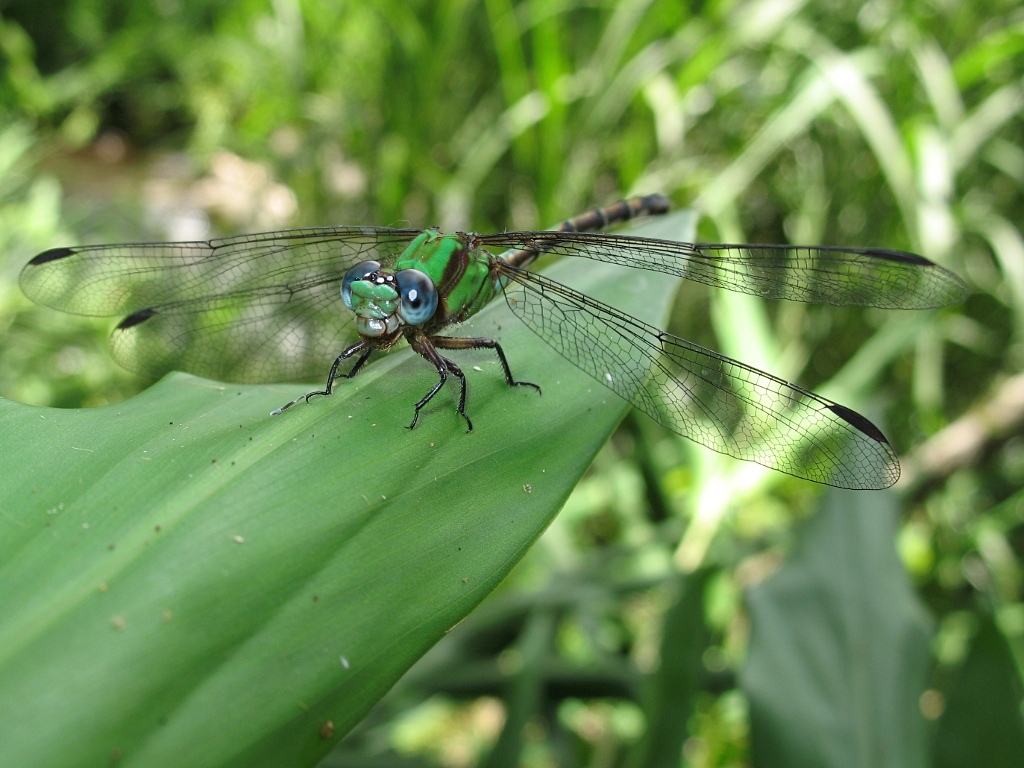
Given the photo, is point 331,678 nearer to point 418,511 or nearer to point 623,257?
point 418,511

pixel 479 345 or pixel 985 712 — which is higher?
pixel 479 345

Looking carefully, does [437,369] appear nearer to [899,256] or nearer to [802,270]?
[802,270]

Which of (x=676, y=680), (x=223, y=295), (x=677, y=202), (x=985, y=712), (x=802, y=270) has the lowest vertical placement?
(x=676, y=680)

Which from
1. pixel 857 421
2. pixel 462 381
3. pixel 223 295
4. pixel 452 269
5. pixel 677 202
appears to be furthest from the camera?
pixel 677 202

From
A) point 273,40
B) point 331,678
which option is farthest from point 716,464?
point 273,40

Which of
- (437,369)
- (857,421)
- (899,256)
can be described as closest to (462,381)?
(437,369)

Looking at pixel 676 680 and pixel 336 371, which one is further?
pixel 676 680

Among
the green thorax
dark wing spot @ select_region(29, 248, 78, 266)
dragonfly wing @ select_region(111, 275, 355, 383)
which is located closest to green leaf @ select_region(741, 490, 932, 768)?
the green thorax

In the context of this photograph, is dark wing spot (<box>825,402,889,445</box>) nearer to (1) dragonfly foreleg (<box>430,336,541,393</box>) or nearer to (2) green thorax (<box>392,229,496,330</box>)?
(1) dragonfly foreleg (<box>430,336,541,393</box>)
